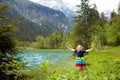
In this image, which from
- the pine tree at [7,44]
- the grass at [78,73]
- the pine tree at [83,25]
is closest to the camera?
the grass at [78,73]

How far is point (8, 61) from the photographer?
15680 mm

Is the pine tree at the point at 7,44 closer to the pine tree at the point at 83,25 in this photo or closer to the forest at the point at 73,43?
the forest at the point at 73,43

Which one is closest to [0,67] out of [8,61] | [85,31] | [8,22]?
[8,61]

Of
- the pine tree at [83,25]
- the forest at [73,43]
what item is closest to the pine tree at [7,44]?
the forest at [73,43]

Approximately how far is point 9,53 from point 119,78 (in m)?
5.68

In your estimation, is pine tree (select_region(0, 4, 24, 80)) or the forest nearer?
the forest

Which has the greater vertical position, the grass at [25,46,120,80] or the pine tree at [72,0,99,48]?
the pine tree at [72,0,99,48]

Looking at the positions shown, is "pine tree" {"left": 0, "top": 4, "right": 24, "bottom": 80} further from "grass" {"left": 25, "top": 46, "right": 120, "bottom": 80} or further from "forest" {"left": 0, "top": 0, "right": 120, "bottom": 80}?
→ "grass" {"left": 25, "top": 46, "right": 120, "bottom": 80}

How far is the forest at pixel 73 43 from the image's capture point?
1488 cm

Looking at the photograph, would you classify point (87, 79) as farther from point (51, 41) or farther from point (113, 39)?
point (51, 41)

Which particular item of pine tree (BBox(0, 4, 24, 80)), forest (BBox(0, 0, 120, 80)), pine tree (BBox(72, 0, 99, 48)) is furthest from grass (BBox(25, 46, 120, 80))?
pine tree (BBox(72, 0, 99, 48))

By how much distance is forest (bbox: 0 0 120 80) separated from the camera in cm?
1488

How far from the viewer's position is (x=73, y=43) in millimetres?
76062

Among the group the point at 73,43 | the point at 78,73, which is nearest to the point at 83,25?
the point at 73,43
